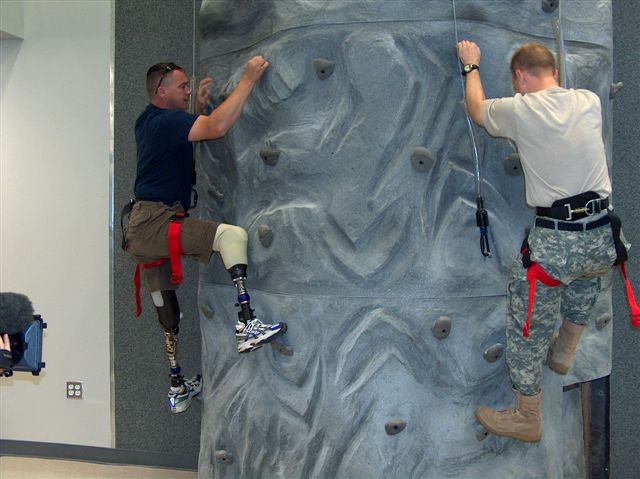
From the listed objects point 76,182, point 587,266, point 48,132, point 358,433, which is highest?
point 48,132

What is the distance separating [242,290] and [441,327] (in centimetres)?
80

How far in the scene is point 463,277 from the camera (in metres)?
2.58

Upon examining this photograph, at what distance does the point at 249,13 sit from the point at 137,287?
4.87 feet

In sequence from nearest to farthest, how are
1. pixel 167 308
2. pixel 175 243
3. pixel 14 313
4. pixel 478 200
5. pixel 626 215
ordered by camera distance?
pixel 14 313 → pixel 478 200 → pixel 175 243 → pixel 167 308 → pixel 626 215

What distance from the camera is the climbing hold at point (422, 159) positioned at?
8.26 ft

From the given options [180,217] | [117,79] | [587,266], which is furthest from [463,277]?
[117,79]

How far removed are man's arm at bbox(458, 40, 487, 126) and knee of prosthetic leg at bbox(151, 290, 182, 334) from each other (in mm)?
1702

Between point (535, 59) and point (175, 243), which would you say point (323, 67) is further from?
point (175, 243)

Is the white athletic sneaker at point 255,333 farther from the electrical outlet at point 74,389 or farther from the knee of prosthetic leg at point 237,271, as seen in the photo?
the electrical outlet at point 74,389

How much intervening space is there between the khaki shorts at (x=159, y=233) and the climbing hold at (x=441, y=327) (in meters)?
0.98

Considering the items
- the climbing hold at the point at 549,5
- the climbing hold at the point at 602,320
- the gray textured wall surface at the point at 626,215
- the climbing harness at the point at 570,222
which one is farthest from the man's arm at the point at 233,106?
the gray textured wall surface at the point at 626,215

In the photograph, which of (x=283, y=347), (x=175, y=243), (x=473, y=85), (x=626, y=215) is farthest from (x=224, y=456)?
(x=626, y=215)

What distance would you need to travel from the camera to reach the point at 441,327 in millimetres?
2529

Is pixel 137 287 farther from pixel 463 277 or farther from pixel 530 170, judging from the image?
pixel 530 170
